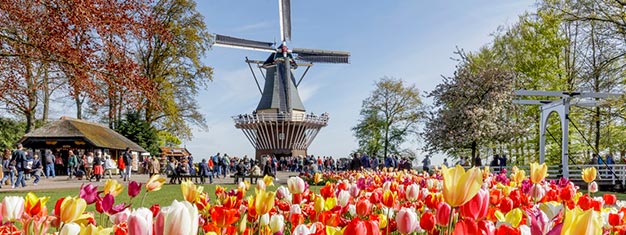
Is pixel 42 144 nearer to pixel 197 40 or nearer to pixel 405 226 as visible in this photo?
pixel 197 40

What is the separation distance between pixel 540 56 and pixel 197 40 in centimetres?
2046

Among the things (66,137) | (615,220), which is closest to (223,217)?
(615,220)

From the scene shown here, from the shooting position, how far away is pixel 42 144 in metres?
28.2

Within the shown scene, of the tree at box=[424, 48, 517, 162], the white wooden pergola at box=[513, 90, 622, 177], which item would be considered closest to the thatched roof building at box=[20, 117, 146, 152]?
the tree at box=[424, 48, 517, 162]

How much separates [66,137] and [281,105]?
1881cm

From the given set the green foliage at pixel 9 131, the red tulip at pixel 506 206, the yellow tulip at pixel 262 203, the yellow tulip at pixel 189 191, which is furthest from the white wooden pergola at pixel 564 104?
the green foliage at pixel 9 131

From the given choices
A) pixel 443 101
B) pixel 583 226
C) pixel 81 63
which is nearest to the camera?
pixel 583 226

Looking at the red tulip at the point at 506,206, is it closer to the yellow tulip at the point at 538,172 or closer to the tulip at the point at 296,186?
the yellow tulip at the point at 538,172

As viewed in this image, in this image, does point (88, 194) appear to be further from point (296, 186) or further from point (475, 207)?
point (475, 207)

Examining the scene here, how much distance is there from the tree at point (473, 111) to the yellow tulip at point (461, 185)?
2557cm

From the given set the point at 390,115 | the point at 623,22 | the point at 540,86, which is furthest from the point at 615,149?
the point at 390,115

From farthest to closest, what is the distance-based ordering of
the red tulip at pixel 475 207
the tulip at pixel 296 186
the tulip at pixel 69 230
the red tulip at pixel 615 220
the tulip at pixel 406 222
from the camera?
the tulip at pixel 296 186, the red tulip at pixel 615 220, the tulip at pixel 406 222, the red tulip at pixel 475 207, the tulip at pixel 69 230

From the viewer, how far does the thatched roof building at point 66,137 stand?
27516mm

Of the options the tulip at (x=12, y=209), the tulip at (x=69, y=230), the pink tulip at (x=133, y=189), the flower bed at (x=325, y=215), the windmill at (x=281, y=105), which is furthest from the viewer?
the windmill at (x=281, y=105)
